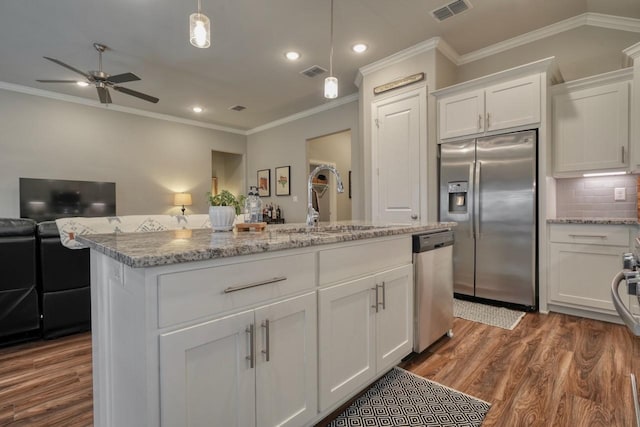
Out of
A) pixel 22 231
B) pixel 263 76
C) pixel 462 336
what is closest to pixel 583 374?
pixel 462 336

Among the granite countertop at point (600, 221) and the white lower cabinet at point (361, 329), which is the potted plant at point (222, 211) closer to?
the white lower cabinet at point (361, 329)

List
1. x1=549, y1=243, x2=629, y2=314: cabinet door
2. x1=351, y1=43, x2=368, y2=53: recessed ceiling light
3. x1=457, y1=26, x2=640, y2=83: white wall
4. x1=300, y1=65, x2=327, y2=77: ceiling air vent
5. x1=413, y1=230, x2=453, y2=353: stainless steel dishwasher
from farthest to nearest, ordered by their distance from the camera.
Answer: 1. x1=300, y1=65, x2=327, y2=77: ceiling air vent
2. x1=351, y1=43, x2=368, y2=53: recessed ceiling light
3. x1=457, y1=26, x2=640, y2=83: white wall
4. x1=549, y1=243, x2=629, y2=314: cabinet door
5. x1=413, y1=230, x2=453, y2=353: stainless steel dishwasher

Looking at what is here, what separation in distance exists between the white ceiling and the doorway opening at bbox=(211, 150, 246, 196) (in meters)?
2.84

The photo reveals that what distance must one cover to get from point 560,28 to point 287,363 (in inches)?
162

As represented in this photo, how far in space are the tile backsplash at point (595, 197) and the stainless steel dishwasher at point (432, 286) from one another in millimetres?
1904

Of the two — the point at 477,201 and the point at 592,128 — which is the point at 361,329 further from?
the point at 592,128

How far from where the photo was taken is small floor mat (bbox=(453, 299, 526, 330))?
269cm

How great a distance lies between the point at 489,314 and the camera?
2895mm

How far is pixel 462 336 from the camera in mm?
2408

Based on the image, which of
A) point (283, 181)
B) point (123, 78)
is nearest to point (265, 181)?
point (283, 181)

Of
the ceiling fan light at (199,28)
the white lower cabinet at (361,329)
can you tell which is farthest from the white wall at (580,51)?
the ceiling fan light at (199,28)

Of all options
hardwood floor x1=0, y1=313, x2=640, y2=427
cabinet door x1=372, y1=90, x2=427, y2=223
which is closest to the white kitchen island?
hardwood floor x1=0, y1=313, x2=640, y2=427

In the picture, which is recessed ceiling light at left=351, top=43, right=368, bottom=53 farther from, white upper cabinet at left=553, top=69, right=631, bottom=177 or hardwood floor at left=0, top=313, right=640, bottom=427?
hardwood floor at left=0, top=313, right=640, bottom=427

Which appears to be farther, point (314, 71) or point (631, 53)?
point (314, 71)
